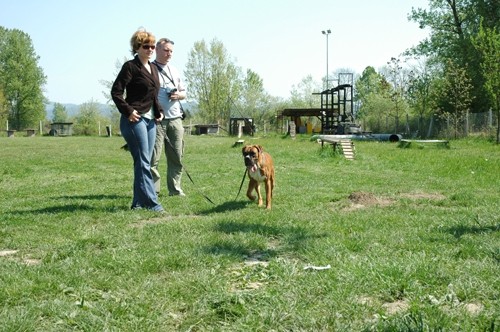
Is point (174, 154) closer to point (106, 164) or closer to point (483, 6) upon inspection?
point (106, 164)

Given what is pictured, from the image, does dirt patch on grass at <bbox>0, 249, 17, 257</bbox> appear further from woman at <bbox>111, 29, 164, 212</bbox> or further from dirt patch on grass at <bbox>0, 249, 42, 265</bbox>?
woman at <bbox>111, 29, 164, 212</bbox>

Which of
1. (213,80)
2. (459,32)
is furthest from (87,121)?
(459,32)

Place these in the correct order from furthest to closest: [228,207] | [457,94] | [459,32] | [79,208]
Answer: [459,32] → [457,94] → [228,207] → [79,208]

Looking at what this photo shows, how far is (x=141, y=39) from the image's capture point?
6051mm

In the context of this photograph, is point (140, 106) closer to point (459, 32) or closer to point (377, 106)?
point (459, 32)

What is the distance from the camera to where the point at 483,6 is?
32438 mm

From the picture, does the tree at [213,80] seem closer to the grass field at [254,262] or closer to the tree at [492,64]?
the tree at [492,64]

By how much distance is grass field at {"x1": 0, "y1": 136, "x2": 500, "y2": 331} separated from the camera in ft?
8.87

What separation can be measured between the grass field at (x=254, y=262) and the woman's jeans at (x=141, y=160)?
282 mm

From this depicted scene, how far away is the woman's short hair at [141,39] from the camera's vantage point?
6.05 m

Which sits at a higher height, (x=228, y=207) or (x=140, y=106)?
(x=140, y=106)

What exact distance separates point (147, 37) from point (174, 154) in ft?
6.50

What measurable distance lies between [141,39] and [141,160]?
147 centimetres

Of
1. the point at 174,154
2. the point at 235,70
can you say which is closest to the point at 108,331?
the point at 174,154
